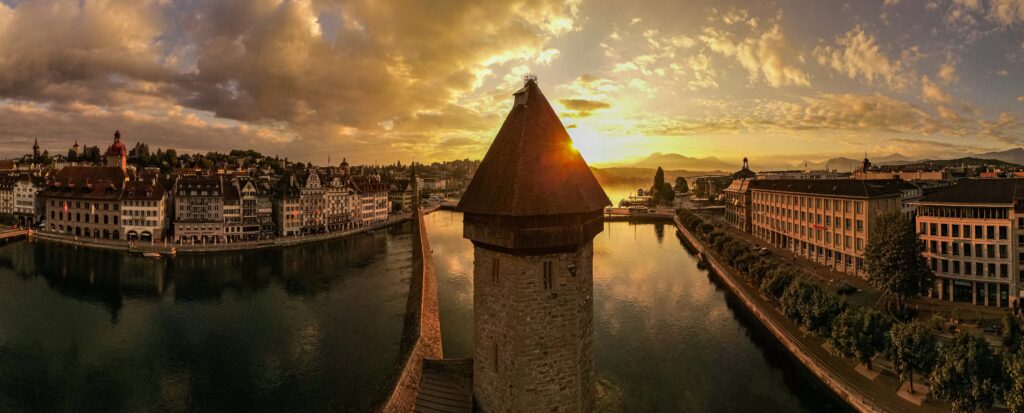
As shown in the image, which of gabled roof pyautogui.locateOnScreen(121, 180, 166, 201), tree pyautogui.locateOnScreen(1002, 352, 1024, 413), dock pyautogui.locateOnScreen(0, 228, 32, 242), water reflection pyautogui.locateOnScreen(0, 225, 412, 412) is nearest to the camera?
tree pyautogui.locateOnScreen(1002, 352, 1024, 413)

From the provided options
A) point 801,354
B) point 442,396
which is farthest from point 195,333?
point 801,354

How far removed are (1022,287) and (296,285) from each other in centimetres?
4929

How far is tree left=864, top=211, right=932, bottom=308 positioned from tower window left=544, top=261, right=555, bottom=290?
2785 cm

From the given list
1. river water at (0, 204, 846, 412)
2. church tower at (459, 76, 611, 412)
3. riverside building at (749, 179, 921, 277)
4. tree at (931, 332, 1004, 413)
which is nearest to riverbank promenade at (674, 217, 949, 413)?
river water at (0, 204, 846, 412)

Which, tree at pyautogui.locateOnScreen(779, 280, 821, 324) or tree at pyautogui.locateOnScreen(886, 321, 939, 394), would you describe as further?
tree at pyautogui.locateOnScreen(779, 280, 821, 324)

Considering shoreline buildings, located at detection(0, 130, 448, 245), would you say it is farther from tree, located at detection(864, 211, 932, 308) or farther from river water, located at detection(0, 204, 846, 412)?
tree, located at detection(864, 211, 932, 308)

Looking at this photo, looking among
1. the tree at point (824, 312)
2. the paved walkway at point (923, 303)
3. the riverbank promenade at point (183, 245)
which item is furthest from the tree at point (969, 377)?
the riverbank promenade at point (183, 245)

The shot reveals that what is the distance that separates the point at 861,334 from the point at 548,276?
680 inches

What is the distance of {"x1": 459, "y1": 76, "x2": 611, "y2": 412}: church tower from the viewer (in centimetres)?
920

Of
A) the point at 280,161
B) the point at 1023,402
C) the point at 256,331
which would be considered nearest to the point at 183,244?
the point at 256,331

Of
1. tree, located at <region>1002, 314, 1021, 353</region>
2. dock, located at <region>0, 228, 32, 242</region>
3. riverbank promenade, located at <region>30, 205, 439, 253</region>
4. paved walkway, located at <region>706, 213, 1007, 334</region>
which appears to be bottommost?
paved walkway, located at <region>706, 213, 1007, 334</region>

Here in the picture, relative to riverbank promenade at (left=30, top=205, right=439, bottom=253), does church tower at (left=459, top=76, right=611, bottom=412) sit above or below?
above

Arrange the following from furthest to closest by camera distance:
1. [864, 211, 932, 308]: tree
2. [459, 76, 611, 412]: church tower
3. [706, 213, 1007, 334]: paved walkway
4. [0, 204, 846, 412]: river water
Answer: [864, 211, 932, 308]: tree, [706, 213, 1007, 334]: paved walkway, [0, 204, 846, 412]: river water, [459, 76, 611, 412]: church tower

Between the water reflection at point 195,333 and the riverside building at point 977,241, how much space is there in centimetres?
3455
